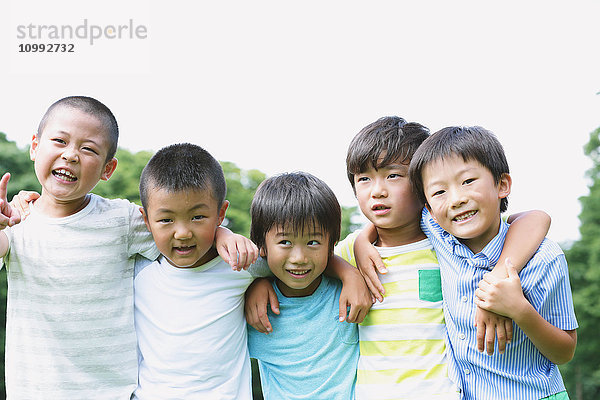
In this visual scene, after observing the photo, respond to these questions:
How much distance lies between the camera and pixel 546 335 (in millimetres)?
2766

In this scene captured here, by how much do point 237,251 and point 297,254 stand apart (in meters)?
0.31

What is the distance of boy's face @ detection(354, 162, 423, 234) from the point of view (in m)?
3.25

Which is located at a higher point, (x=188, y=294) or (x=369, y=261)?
(x=369, y=261)

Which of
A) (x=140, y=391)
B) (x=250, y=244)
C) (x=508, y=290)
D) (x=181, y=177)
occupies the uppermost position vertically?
(x=181, y=177)

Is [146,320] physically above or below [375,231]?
below

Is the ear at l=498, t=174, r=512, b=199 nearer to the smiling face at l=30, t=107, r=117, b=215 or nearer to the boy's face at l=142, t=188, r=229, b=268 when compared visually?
the boy's face at l=142, t=188, r=229, b=268

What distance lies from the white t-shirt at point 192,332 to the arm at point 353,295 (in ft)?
1.71

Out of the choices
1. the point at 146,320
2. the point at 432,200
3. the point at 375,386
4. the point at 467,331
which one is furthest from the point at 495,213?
the point at 146,320

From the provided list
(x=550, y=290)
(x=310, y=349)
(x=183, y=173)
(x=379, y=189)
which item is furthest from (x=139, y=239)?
(x=550, y=290)

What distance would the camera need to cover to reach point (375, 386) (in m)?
3.12

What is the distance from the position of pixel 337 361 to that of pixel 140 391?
41.0 inches

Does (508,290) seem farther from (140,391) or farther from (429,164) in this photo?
(140,391)

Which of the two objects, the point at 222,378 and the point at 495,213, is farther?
the point at 222,378

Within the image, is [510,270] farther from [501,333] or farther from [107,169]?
[107,169]
